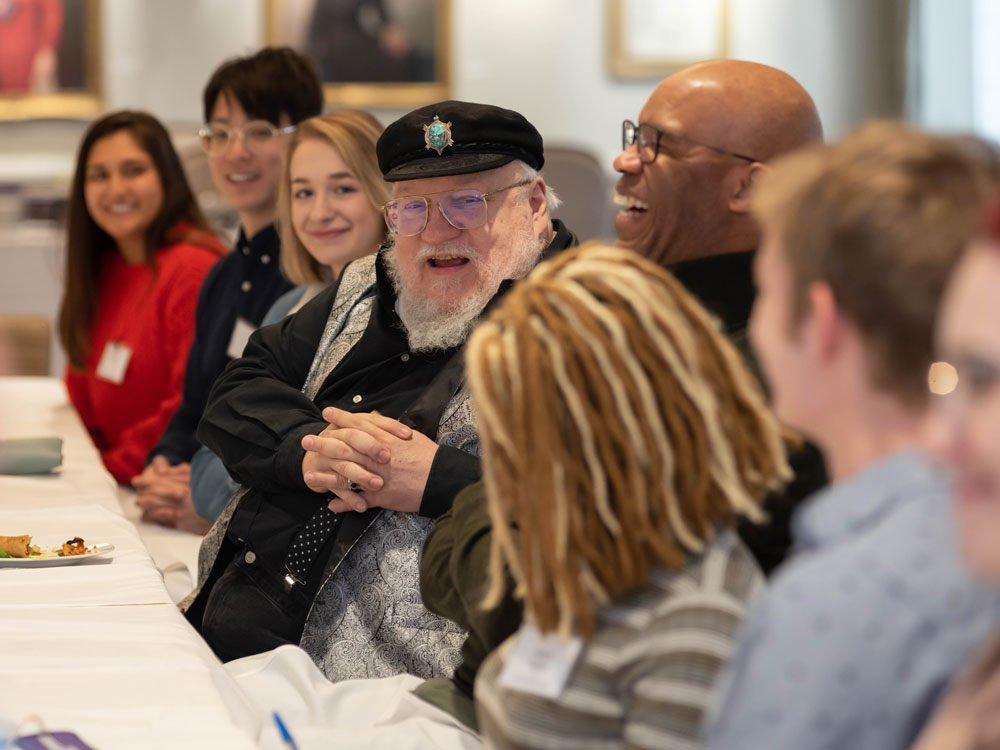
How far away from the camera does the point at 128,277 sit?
5039mm

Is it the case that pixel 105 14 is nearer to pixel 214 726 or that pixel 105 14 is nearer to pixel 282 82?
pixel 282 82

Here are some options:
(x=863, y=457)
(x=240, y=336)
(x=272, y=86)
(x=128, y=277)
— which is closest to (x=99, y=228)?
(x=128, y=277)

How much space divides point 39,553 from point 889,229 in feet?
6.57

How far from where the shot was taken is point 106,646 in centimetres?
199

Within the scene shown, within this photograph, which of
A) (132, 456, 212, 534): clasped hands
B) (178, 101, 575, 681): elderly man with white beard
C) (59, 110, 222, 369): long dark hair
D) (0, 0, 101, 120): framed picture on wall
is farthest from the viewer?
(0, 0, 101, 120): framed picture on wall

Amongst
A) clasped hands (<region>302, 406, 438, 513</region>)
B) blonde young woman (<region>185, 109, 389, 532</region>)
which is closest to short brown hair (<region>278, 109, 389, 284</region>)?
blonde young woman (<region>185, 109, 389, 532</region>)

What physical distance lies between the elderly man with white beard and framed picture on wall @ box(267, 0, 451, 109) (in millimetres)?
5843

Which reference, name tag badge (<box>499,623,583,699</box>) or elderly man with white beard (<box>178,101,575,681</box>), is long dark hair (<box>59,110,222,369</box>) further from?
name tag badge (<box>499,623,583,699</box>)

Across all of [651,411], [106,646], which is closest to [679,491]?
[651,411]

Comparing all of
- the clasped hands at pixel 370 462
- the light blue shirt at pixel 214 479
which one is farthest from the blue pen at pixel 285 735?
the light blue shirt at pixel 214 479

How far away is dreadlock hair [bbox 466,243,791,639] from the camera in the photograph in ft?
4.14

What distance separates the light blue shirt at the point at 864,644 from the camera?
3.42 ft

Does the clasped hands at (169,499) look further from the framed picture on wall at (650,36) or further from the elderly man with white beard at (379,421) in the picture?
the framed picture on wall at (650,36)

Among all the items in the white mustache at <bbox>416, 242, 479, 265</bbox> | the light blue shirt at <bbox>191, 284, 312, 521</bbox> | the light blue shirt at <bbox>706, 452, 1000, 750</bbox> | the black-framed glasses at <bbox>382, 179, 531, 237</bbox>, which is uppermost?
the black-framed glasses at <bbox>382, 179, 531, 237</bbox>
